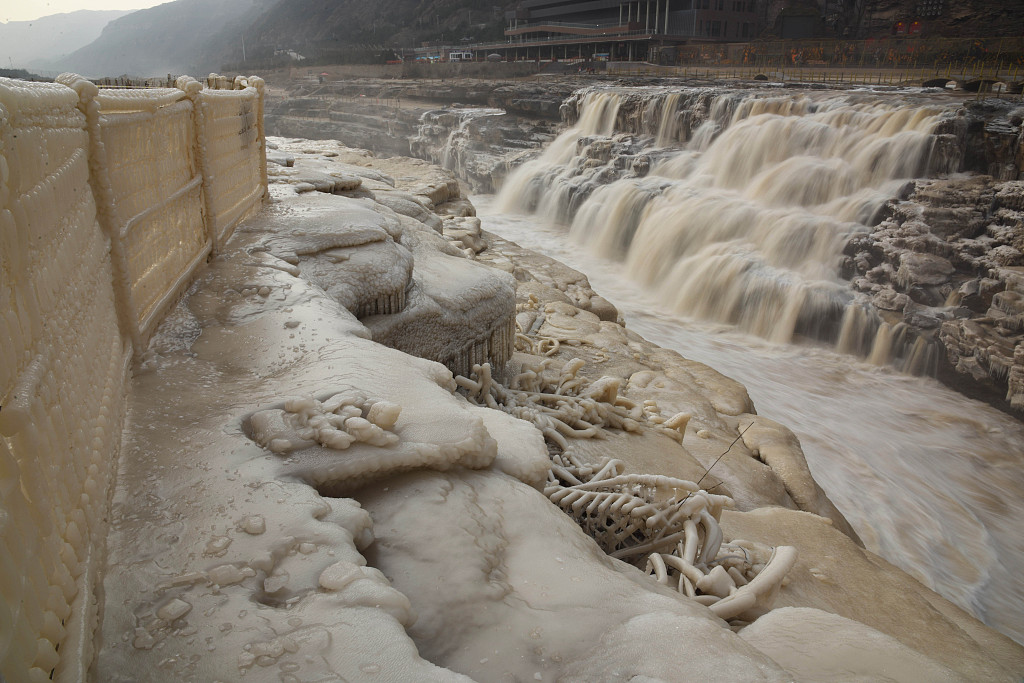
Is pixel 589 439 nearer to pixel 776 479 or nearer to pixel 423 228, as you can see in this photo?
pixel 776 479

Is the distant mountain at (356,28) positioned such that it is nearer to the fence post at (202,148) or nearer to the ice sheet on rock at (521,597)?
the fence post at (202,148)

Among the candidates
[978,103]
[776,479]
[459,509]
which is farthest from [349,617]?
[978,103]

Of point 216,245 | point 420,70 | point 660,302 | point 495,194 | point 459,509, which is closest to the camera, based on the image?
point 459,509

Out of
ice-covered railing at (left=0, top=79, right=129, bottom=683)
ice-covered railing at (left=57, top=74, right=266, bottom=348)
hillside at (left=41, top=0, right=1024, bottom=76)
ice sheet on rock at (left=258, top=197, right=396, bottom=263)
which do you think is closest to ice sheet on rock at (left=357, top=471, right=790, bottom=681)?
ice-covered railing at (left=0, top=79, right=129, bottom=683)

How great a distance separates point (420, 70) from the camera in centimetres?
2859

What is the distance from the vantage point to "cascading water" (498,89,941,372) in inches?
330

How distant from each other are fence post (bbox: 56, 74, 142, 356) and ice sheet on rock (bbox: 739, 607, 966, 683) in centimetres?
250

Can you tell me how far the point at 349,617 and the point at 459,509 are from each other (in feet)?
1.96

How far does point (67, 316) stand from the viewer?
1646 mm

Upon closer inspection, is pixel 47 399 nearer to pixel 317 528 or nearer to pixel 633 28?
pixel 317 528

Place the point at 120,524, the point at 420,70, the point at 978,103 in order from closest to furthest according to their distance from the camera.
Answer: the point at 120,524 → the point at 978,103 → the point at 420,70

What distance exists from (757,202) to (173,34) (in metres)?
78.1

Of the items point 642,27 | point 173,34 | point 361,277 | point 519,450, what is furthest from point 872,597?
point 173,34

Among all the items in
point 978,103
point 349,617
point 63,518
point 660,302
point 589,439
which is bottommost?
point 660,302
